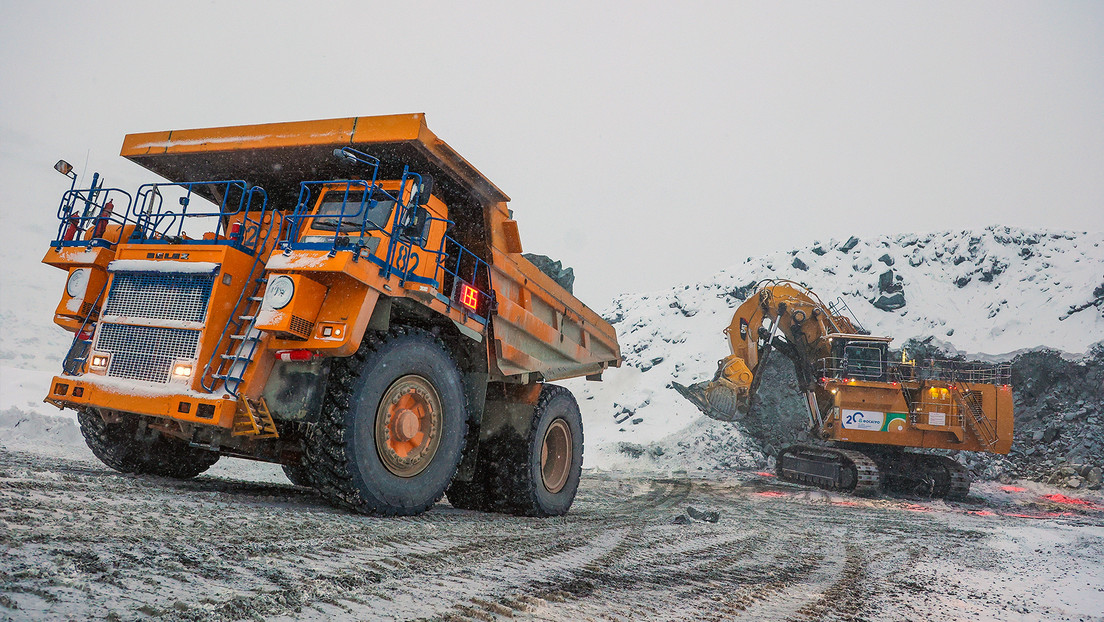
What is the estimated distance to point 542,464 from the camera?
7.21 metres

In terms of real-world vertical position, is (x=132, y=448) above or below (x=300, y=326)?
below

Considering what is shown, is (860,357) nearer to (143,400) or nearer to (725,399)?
(725,399)

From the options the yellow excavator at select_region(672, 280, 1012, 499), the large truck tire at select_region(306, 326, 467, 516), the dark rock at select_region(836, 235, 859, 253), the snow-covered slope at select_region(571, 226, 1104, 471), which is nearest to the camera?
the large truck tire at select_region(306, 326, 467, 516)

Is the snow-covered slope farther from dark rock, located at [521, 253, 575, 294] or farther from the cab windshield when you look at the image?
the cab windshield

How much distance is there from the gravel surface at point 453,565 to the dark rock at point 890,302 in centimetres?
2278

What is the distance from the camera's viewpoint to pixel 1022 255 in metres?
28.8

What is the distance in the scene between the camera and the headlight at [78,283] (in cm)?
530

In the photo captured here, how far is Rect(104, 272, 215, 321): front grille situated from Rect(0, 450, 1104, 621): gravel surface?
1.23m

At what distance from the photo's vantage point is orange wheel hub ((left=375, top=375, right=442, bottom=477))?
5.03 metres

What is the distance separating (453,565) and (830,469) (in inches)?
489

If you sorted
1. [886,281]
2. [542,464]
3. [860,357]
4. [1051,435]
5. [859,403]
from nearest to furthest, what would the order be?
[542,464] → [859,403] → [860,357] → [1051,435] → [886,281]

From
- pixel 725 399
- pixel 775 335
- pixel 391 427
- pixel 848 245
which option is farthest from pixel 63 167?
pixel 848 245

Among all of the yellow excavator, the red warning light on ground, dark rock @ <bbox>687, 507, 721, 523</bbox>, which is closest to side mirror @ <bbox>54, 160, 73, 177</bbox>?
the red warning light on ground

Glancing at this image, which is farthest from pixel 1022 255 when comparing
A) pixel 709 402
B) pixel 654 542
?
pixel 654 542
